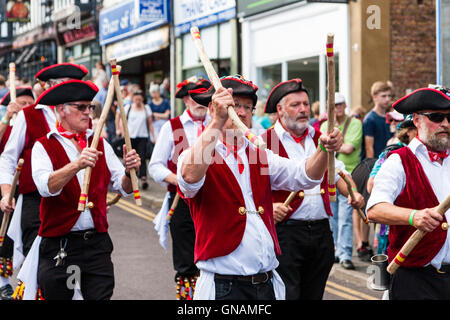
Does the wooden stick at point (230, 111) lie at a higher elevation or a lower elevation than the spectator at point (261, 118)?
lower

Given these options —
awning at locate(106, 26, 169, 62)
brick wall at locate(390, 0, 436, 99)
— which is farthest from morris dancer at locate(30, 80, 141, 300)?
awning at locate(106, 26, 169, 62)

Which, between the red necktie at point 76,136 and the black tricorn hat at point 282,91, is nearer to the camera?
the red necktie at point 76,136

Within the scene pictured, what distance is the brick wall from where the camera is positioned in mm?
14898

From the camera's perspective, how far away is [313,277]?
5965 mm

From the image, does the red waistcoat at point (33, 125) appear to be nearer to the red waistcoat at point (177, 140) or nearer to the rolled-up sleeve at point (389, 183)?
the red waistcoat at point (177, 140)

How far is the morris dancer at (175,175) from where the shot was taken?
700cm

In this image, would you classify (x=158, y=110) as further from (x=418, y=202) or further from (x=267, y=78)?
(x=418, y=202)

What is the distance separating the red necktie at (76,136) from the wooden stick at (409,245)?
2.30m

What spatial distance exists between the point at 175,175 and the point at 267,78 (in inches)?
458

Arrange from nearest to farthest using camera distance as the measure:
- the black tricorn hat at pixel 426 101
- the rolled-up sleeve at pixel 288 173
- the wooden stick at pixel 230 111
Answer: the wooden stick at pixel 230 111, the rolled-up sleeve at pixel 288 173, the black tricorn hat at pixel 426 101

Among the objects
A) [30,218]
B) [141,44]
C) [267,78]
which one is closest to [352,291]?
[30,218]

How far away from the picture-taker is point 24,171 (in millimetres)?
6816

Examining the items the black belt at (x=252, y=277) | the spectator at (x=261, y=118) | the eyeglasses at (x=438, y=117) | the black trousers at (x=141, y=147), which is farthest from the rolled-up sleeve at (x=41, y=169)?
the black trousers at (x=141, y=147)

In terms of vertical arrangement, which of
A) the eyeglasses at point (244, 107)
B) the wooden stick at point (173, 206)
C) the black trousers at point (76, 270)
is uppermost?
the eyeglasses at point (244, 107)
